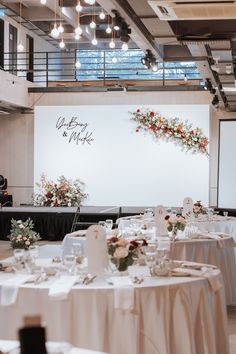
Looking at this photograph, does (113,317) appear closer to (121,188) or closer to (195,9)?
(195,9)

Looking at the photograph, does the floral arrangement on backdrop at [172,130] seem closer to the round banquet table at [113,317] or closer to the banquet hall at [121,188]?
the banquet hall at [121,188]

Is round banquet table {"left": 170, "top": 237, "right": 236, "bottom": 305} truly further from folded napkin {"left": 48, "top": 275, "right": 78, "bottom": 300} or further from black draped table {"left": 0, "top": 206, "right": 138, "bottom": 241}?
black draped table {"left": 0, "top": 206, "right": 138, "bottom": 241}

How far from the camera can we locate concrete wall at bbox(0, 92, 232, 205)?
16.5 meters

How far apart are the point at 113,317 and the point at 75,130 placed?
1222cm

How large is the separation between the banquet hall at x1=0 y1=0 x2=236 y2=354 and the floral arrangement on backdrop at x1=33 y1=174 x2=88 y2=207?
0.04m

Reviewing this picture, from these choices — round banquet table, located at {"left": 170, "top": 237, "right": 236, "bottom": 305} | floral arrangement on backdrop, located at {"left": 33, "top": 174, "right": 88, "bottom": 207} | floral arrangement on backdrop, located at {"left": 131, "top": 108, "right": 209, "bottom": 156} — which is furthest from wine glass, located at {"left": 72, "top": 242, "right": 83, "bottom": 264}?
floral arrangement on backdrop, located at {"left": 131, "top": 108, "right": 209, "bottom": 156}

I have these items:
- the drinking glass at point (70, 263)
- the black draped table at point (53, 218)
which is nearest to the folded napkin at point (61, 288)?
the drinking glass at point (70, 263)

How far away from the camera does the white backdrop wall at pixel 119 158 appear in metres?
15.9

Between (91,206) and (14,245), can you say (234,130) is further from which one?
(14,245)

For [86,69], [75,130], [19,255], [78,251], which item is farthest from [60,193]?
[19,255]

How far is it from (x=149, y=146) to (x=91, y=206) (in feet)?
6.25

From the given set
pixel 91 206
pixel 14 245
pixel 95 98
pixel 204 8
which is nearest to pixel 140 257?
pixel 204 8

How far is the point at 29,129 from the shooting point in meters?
17.5

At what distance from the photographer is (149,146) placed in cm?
1606
